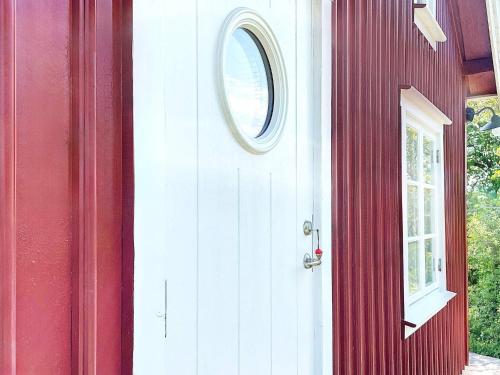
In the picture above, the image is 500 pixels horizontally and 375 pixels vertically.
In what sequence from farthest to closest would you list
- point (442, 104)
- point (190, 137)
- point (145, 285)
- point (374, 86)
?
point (442, 104) → point (374, 86) → point (190, 137) → point (145, 285)

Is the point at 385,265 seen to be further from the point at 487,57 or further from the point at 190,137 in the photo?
the point at 487,57

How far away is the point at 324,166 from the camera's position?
67.7 inches

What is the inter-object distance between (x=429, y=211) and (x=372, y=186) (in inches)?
54.3

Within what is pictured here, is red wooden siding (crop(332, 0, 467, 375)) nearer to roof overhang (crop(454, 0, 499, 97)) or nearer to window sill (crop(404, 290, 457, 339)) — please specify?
window sill (crop(404, 290, 457, 339))

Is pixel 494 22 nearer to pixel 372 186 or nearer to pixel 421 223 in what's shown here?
pixel 421 223

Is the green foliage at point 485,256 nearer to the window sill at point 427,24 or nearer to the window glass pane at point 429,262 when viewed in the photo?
the window glass pane at point 429,262

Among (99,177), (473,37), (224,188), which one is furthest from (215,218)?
(473,37)

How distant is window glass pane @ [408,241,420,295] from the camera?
2994 mm

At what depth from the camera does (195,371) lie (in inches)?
44.2

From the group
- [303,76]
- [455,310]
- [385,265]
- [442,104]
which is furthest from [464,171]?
[303,76]

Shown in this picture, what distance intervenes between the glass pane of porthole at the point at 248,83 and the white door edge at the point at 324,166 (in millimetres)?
295

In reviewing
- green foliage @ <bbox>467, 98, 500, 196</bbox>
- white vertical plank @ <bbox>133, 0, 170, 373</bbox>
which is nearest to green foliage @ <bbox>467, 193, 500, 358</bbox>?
green foliage @ <bbox>467, 98, 500, 196</bbox>

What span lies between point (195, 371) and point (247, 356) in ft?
0.74

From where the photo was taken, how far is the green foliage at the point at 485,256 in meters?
6.83
